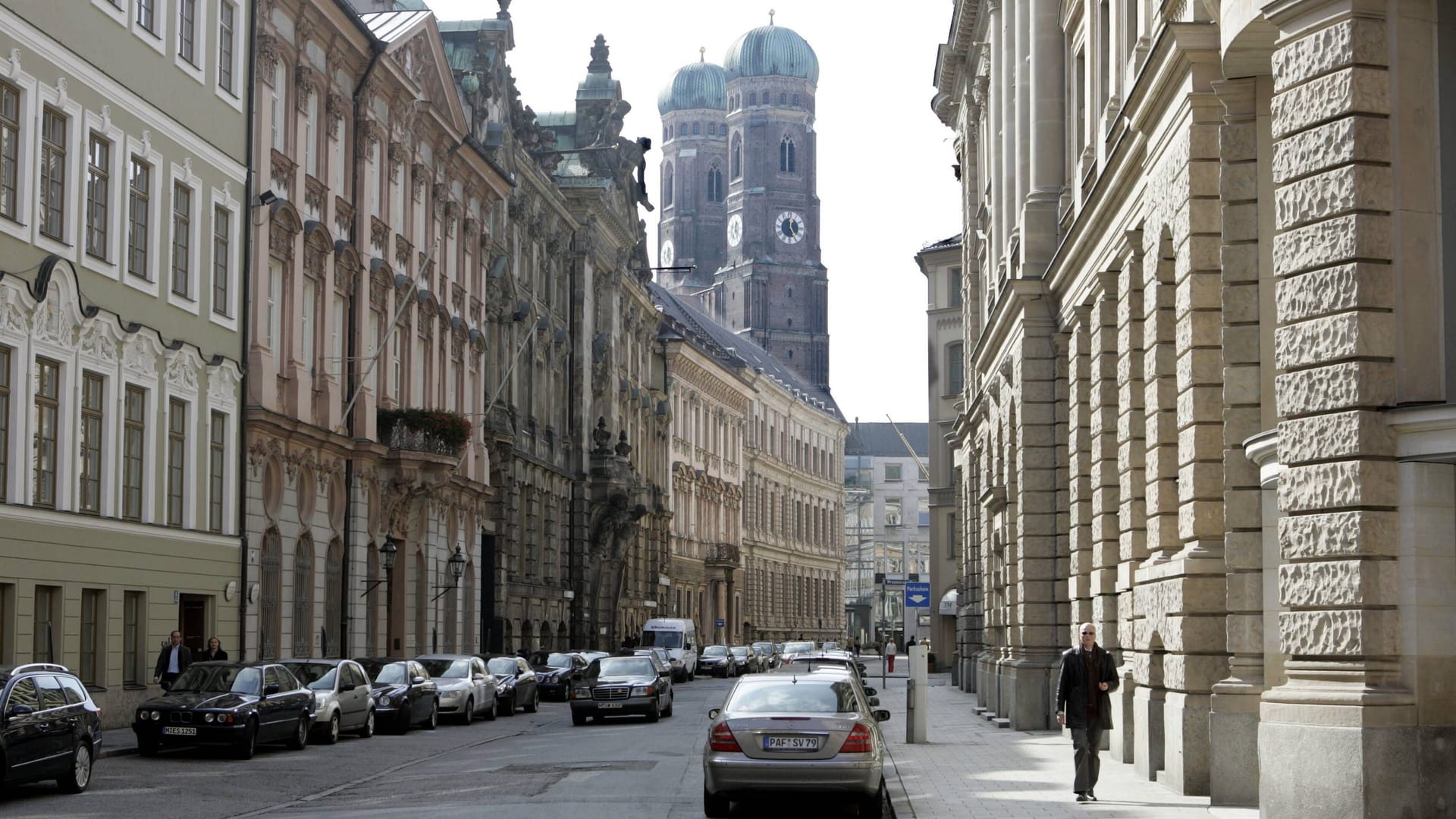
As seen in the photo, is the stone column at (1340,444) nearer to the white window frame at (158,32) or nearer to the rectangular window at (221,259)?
the white window frame at (158,32)

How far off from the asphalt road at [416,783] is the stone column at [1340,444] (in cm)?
617

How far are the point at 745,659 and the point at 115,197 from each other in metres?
49.4

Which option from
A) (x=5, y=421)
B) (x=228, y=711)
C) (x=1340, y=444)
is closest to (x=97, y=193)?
(x=5, y=421)

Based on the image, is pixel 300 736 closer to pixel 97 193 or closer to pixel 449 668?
pixel 97 193

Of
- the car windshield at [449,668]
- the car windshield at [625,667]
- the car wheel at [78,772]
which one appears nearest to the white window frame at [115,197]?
the car windshield at [449,668]

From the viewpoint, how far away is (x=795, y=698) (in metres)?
19.5

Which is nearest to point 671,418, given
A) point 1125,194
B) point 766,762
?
point 1125,194

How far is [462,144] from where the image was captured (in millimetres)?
55250

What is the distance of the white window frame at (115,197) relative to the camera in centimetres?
3284

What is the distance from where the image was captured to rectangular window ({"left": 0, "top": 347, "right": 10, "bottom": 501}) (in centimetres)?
2941

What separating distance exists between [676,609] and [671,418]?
928cm

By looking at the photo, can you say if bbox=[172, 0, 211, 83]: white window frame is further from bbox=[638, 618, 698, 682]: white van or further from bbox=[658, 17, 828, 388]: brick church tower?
bbox=[658, 17, 828, 388]: brick church tower

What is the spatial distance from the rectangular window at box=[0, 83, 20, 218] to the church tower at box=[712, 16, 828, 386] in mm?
149358

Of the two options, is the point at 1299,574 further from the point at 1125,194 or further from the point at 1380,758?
the point at 1125,194
